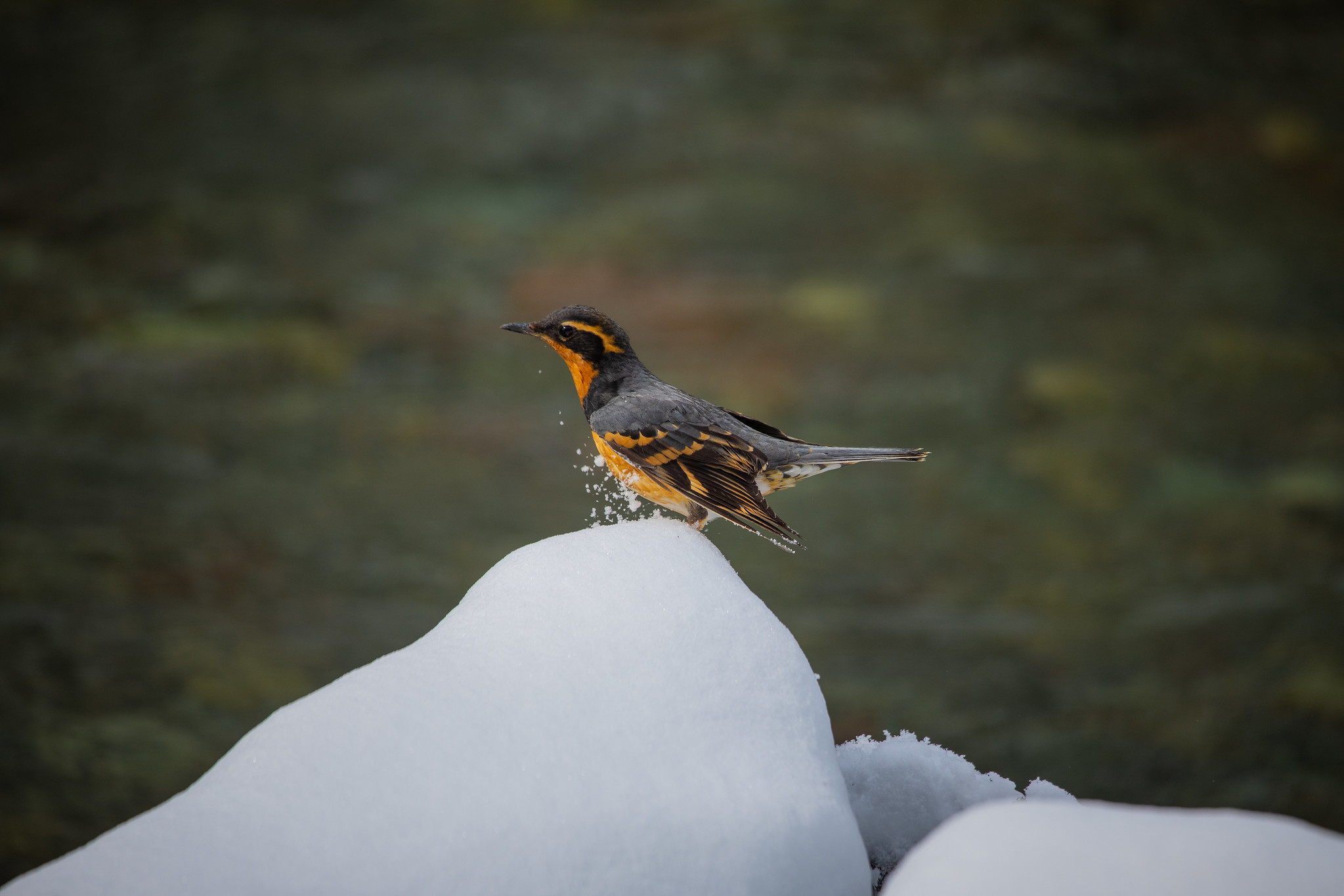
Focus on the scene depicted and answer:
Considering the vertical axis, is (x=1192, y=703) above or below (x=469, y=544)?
below

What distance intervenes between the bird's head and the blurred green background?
18.6 feet

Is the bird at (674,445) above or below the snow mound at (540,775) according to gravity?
above

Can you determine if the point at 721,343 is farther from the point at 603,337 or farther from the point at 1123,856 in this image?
the point at 1123,856

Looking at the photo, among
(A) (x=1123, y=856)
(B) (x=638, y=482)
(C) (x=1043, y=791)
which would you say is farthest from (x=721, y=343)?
(A) (x=1123, y=856)

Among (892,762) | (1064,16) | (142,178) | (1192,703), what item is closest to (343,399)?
(142,178)

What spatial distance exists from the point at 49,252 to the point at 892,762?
17602 millimetres

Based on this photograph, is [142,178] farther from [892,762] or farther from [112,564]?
[892,762]

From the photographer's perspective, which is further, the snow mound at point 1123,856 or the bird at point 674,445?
the bird at point 674,445

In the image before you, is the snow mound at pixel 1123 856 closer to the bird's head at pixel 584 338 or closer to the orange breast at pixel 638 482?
the orange breast at pixel 638 482

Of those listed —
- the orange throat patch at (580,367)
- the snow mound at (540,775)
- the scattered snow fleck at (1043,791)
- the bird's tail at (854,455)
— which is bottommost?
the scattered snow fleck at (1043,791)

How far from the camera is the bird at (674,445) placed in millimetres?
4750

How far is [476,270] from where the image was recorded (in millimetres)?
18344

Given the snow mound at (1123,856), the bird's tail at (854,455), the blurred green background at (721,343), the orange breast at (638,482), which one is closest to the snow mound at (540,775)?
the snow mound at (1123,856)

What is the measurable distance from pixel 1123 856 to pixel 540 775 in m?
1.65
